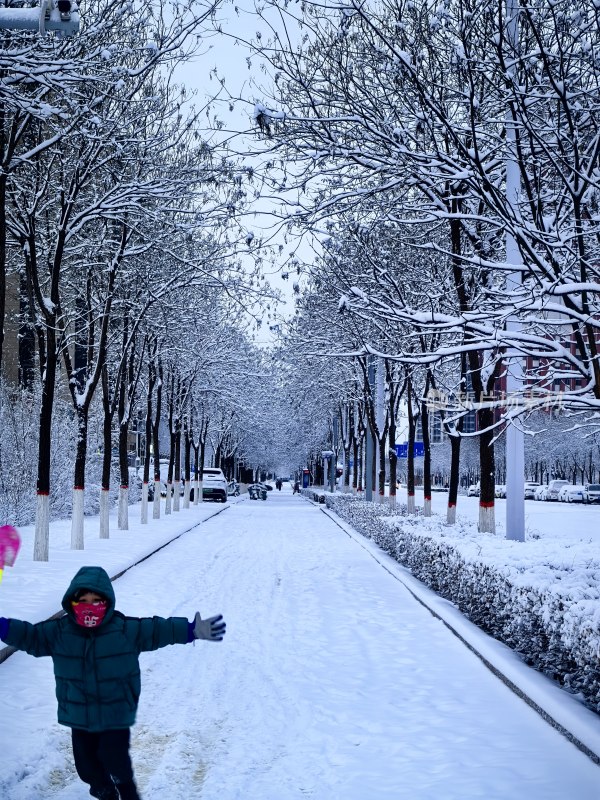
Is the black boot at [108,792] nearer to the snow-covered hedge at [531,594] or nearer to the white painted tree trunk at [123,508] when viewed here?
the snow-covered hedge at [531,594]

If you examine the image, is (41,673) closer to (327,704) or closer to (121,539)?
(327,704)

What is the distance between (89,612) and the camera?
421 centimetres

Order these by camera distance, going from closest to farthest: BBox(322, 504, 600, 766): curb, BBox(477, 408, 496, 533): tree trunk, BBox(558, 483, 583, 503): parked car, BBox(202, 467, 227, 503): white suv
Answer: BBox(322, 504, 600, 766): curb
BBox(477, 408, 496, 533): tree trunk
BBox(202, 467, 227, 503): white suv
BBox(558, 483, 583, 503): parked car

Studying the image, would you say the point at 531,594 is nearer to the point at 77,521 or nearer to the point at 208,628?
the point at 208,628

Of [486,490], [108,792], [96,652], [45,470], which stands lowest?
[108,792]

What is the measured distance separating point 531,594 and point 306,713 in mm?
2449

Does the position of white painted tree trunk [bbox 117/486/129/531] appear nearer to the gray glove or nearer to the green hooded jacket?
the green hooded jacket

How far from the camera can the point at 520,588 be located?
28.0 ft

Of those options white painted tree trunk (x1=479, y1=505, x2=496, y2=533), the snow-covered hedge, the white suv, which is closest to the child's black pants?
the snow-covered hedge

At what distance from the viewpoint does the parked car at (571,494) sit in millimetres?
60344

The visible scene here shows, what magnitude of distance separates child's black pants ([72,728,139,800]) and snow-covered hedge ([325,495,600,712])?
351cm

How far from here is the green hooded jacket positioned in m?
4.19

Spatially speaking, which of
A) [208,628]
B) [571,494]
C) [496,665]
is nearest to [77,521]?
[496,665]

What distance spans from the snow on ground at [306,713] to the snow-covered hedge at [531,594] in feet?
1.34
